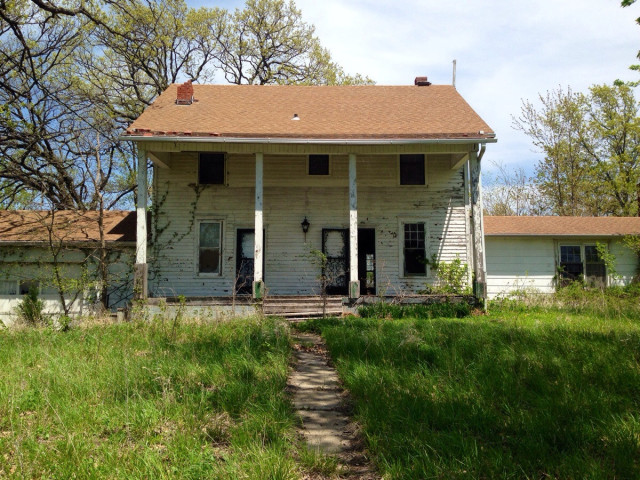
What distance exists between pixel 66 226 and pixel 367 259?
9608 millimetres

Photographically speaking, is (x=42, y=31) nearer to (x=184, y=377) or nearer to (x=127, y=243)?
(x=127, y=243)

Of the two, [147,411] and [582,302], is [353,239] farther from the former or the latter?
[147,411]

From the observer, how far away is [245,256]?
589 inches

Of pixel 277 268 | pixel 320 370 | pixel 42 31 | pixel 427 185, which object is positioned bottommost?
pixel 320 370

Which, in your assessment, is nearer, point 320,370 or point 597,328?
point 320,370

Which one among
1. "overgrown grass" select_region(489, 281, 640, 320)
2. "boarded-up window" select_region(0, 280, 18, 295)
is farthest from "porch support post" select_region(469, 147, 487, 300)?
"boarded-up window" select_region(0, 280, 18, 295)

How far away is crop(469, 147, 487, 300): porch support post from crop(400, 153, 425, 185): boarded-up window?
2.36m

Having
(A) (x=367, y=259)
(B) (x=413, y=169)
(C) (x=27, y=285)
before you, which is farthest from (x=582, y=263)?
(C) (x=27, y=285)

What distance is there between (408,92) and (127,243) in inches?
→ 447

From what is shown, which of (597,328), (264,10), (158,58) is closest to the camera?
(597,328)

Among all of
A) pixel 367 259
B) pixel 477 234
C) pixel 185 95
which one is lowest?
pixel 367 259

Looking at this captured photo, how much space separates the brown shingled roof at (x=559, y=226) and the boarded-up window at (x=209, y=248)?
357 inches

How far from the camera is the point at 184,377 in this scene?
4.89 metres

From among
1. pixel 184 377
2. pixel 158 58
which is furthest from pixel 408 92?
pixel 184 377
